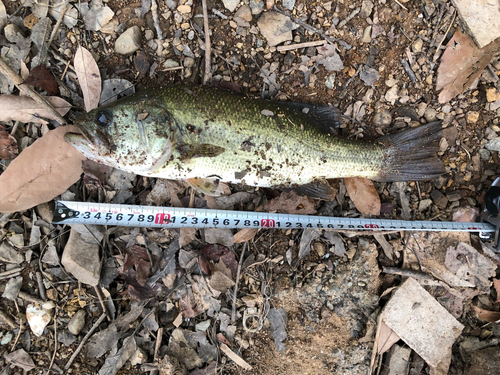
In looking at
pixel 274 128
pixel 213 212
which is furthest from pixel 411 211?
pixel 213 212

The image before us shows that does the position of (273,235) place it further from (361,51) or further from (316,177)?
(361,51)

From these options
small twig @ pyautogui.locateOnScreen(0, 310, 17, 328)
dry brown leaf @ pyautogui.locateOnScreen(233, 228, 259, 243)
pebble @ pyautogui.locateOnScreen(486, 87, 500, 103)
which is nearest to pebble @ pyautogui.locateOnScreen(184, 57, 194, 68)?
dry brown leaf @ pyautogui.locateOnScreen(233, 228, 259, 243)

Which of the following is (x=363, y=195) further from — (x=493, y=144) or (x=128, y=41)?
(x=128, y=41)

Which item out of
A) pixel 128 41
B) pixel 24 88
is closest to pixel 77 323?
pixel 24 88

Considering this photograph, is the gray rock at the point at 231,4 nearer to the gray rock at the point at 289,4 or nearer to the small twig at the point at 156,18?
the gray rock at the point at 289,4

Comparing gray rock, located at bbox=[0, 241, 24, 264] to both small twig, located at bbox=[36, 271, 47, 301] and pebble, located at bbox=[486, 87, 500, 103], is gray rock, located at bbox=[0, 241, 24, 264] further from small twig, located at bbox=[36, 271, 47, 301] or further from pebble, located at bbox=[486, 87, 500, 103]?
pebble, located at bbox=[486, 87, 500, 103]

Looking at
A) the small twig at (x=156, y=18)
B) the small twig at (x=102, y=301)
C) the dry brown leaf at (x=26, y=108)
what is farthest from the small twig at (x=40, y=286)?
the small twig at (x=156, y=18)

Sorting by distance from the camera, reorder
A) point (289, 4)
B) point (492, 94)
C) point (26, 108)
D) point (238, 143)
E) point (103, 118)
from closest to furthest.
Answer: point (103, 118), point (238, 143), point (26, 108), point (289, 4), point (492, 94)

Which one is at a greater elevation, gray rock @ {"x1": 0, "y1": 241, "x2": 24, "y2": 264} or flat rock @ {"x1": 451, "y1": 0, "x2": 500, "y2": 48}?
flat rock @ {"x1": 451, "y1": 0, "x2": 500, "y2": 48}
